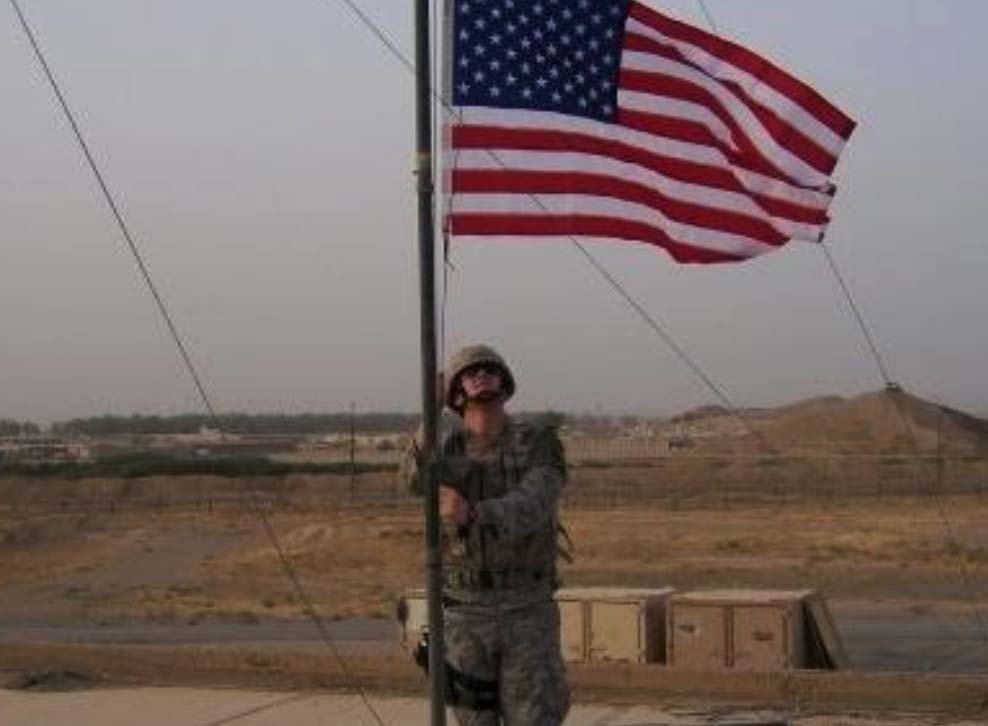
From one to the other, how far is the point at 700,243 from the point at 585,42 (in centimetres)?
102

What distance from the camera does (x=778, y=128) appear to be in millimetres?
6680

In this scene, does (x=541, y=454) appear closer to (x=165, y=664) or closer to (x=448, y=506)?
(x=448, y=506)

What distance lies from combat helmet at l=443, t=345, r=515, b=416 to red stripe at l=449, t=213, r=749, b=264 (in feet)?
2.56

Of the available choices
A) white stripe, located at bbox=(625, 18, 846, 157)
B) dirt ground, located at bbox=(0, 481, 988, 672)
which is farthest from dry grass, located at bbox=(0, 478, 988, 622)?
white stripe, located at bbox=(625, 18, 846, 157)

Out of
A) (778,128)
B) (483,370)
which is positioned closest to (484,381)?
(483,370)

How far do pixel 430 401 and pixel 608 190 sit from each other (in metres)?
1.65

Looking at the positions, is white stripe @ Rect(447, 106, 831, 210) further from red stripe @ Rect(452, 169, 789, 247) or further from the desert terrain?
the desert terrain

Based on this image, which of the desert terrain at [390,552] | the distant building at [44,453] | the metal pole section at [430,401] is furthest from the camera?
the distant building at [44,453]

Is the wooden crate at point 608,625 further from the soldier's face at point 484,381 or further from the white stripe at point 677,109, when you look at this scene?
the soldier's face at point 484,381

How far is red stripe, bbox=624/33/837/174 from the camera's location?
21.8ft

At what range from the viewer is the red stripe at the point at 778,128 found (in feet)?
21.8

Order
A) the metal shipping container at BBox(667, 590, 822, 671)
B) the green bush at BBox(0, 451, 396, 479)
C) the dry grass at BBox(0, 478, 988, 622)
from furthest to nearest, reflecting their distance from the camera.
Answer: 1. the green bush at BBox(0, 451, 396, 479)
2. the dry grass at BBox(0, 478, 988, 622)
3. the metal shipping container at BBox(667, 590, 822, 671)

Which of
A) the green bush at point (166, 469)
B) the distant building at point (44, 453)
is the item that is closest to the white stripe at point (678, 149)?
the green bush at point (166, 469)

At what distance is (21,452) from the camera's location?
139m
